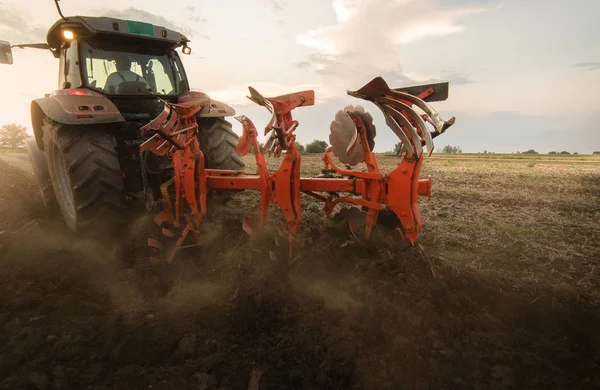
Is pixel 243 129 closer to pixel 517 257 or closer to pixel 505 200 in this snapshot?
pixel 517 257

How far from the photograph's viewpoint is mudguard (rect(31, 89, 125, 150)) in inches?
133

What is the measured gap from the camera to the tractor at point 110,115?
3459mm

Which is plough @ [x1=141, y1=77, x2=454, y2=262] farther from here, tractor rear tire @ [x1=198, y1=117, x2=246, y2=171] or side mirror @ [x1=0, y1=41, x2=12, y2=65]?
side mirror @ [x1=0, y1=41, x2=12, y2=65]

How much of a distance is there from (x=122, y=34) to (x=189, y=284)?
2963 millimetres

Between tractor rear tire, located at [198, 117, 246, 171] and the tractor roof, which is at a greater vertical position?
the tractor roof

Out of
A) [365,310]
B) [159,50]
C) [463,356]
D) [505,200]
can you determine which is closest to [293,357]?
[365,310]

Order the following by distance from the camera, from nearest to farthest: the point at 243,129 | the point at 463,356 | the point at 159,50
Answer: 1. the point at 463,356
2. the point at 243,129
3. the point at 159,50

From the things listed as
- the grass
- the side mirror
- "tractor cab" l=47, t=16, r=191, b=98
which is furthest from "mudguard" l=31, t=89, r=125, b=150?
the grass

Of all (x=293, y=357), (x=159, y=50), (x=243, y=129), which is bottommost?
(x=293, y=357)

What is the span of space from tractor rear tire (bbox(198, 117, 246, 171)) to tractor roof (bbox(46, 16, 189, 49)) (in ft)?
3.69

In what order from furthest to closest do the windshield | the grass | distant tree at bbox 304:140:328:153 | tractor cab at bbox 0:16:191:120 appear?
distant tree at bbox 304:140:328:153 < the windshield < tractor cab at bbox 0:16:191:120 < the grass

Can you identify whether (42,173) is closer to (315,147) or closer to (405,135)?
(405,135)

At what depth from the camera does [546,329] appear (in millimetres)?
2219

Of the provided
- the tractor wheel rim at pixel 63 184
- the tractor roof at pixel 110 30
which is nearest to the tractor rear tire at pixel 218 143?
the tractor roof at pixel 110 30
